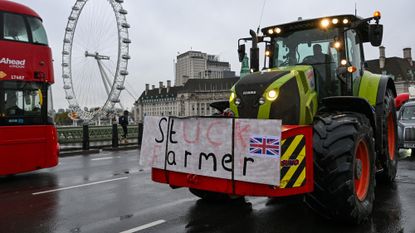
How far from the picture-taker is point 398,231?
5.25m

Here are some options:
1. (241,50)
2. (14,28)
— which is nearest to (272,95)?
(241,50)

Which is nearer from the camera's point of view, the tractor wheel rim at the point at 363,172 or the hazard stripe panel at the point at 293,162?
the hazard stripe panel at the point at 293,162

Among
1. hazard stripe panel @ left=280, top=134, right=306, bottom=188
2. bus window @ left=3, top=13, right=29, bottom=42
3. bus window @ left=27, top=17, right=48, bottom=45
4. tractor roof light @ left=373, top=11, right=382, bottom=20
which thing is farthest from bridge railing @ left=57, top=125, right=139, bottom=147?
hazard stripe panel @ left=280, top=134, right=306, bottom=188

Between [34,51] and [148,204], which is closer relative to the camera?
[148,204]

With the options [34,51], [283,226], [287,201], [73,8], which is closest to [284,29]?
[287,201]

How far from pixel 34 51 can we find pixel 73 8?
37069 millimetres

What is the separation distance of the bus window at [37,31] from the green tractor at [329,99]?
20.5 feet

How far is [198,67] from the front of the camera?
165375 mm

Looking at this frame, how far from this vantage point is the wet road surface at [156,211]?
220 inches

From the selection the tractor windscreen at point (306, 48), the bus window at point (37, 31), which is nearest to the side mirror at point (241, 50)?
the tractor windscreen at point (306, 48)

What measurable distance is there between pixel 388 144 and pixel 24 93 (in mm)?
9063

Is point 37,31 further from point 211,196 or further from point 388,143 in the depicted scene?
point 388,143

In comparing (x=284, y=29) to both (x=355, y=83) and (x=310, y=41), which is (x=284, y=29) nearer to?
(x=310, y=41)

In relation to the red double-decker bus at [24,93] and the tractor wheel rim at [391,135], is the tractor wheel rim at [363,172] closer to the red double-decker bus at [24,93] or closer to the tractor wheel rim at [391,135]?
the tractor wheel rim at [391,135]
